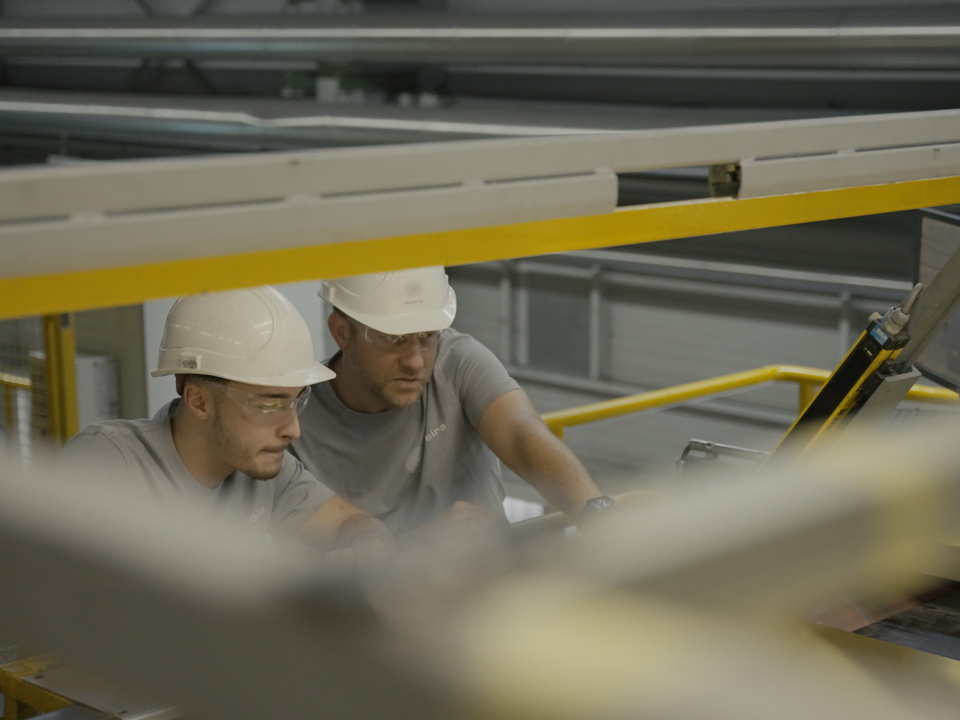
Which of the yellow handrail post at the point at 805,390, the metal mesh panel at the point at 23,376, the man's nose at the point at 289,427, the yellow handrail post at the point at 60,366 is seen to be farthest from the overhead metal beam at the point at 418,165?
the metal mesh panel at the point at 23,376

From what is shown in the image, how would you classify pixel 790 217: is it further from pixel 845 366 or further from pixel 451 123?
pixel 451 123

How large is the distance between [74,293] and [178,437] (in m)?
1.49

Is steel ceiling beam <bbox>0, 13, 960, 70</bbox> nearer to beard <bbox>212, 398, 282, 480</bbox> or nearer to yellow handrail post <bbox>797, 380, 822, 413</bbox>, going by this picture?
yellow handrail post <bbox>797, 380, 822, 413</bbox>

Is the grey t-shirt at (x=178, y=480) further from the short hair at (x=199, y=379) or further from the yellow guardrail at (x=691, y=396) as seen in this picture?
the yellow guardrail at (x=691, y=396)

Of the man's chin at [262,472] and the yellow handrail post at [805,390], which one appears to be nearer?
the man's chin at [262,472]

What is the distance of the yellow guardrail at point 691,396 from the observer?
3645mm

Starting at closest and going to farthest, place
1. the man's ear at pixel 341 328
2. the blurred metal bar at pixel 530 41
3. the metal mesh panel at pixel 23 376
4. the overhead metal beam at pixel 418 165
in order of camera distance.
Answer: the overhead metal beam at pixel 418 165, the man's ear at pixel 341 328, the metal mesh panel at pixel 23 376, the blurred metal bar at pixel 530 41

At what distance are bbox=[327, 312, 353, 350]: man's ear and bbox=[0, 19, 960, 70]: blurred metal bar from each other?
11.3ft

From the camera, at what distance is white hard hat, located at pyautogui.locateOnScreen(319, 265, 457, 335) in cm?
271

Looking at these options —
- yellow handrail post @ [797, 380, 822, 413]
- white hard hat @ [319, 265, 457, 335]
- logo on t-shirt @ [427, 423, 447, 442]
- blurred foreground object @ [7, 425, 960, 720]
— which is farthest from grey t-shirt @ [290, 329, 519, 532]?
blurred foreground object @ [7, 425, 960, 720]

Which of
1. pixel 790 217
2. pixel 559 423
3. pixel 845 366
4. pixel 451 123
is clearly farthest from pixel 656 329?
pixel 790 217

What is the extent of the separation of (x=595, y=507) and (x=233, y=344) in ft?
3.09

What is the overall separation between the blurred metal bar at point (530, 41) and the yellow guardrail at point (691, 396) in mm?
1953

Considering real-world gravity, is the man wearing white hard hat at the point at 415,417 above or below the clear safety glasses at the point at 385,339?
below
